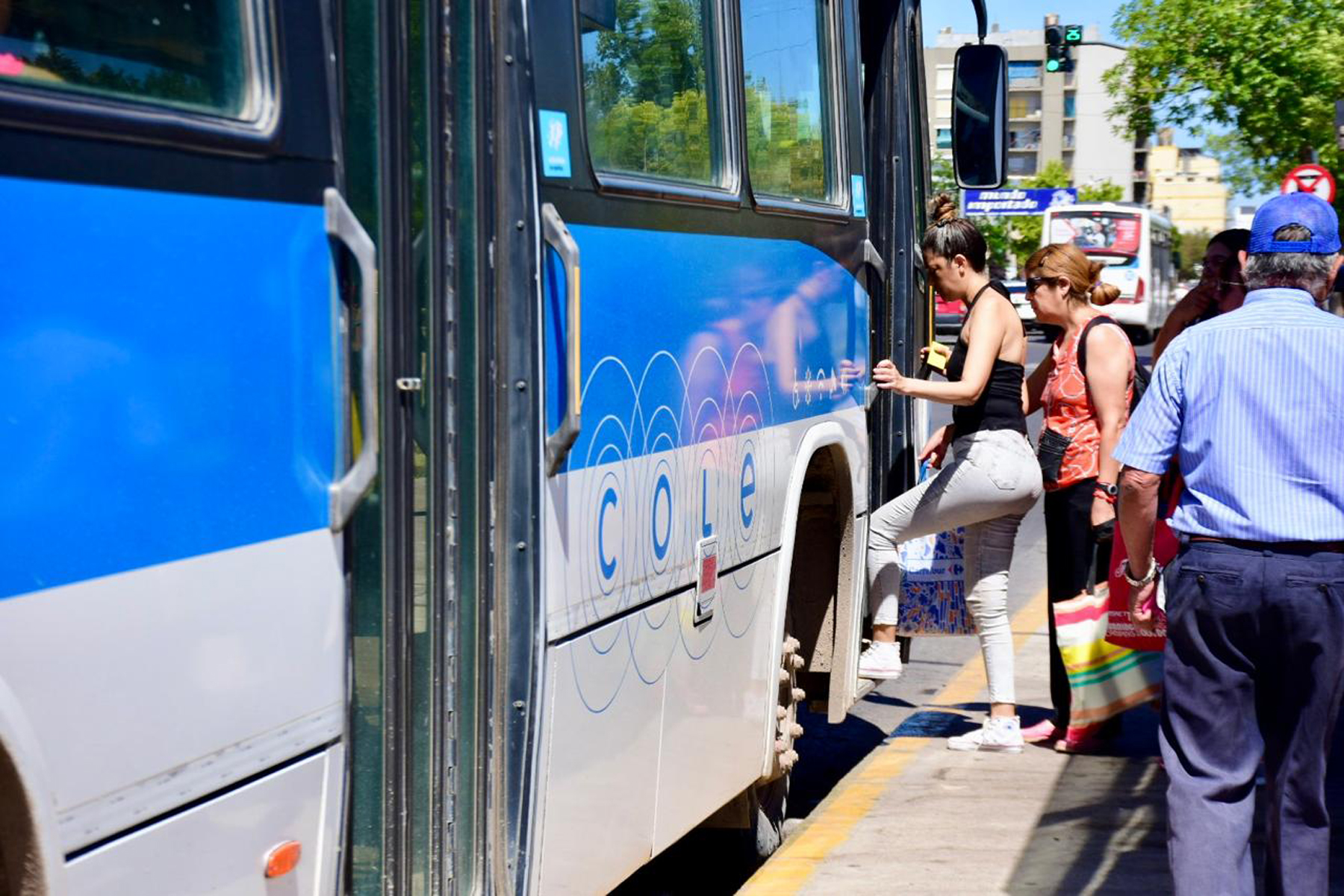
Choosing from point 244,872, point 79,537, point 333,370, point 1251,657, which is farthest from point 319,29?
point 1251,657

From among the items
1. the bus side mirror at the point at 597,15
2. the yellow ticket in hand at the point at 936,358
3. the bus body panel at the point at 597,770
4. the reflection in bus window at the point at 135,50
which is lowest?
the bus body panel at the point at 597,770

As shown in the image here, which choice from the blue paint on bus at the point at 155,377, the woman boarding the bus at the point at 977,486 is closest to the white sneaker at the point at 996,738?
the woman boarding the bus at the point at 977,486

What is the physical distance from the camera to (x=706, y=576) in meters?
4.33

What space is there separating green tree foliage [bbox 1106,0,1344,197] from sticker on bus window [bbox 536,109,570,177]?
3610 centimetres

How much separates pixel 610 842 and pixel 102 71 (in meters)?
2.16

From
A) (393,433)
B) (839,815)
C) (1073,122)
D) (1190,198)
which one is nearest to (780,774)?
(839,815)

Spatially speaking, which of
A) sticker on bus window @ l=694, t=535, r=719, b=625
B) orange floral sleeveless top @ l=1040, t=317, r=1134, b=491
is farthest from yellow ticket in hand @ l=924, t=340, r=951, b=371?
A: sticker on bus window @ l=694, t=535, r=719, b=625

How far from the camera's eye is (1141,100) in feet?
129

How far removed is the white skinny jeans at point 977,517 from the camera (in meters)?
6.52

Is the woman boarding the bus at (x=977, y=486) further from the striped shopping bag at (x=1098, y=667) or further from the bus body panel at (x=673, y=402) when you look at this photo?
the bus body panel at (x=673, y=402)

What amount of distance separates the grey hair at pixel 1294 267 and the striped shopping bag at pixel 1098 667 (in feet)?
8.37

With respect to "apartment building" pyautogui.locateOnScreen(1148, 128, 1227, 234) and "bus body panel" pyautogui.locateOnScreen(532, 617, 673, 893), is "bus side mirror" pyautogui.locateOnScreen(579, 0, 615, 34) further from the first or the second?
"apartment building" pyautogui.locateOnScreen(1148, 128, 1227, 234)

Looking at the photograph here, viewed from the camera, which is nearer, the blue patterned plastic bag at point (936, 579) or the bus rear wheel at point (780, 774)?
the bus rear wheel at point (780, 774)

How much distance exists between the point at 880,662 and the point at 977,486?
29.7 inches
